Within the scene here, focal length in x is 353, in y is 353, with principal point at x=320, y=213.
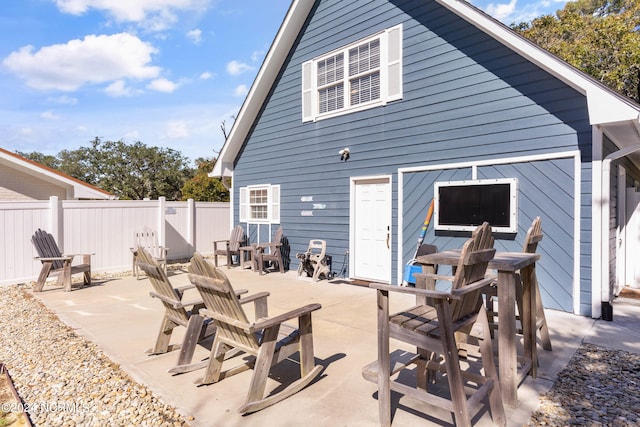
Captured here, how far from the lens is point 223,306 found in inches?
102

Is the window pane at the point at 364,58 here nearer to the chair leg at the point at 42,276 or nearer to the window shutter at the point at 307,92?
the window shutter at the point at 307,92

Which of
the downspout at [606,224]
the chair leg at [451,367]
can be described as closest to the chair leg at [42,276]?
the chair leg at [451,367]

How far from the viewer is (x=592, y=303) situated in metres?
4.53

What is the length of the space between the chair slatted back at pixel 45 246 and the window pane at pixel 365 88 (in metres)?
6.55

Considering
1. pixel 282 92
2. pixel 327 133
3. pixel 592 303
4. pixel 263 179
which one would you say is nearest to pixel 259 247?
pixel 263 179

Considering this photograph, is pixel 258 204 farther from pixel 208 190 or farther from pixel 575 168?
pixel 208 190

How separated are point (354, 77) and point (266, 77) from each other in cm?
272

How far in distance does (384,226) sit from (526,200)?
2.48 meters

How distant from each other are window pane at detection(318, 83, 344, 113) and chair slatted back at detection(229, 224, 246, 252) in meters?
3.78

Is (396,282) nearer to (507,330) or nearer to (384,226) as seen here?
(384,226)

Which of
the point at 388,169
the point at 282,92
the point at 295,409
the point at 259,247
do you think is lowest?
the point at 295,409

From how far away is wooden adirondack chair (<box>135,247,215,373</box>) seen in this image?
3.03m

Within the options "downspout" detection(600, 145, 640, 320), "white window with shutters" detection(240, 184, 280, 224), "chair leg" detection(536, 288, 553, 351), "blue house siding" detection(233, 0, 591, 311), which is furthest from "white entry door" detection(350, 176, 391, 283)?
"chair leg" detection(536, 288, 553, 351)

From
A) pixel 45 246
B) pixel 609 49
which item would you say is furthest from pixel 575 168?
pixel 609 49
